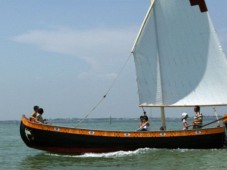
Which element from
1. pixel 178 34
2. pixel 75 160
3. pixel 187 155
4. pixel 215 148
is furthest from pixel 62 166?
pixel 178 34

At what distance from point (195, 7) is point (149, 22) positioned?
2668mm

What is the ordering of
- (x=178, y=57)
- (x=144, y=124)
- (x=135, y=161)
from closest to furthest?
(x=135, y=161) → (x=144, y=124) → (x=178, y=57)

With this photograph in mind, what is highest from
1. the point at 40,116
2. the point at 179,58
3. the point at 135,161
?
the point at 179,58

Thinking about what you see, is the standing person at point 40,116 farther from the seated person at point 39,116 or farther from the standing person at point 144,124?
the standing person at point 144,124

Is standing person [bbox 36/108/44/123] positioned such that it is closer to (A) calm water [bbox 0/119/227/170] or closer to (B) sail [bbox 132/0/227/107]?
(A) calm water [bbox 0/119/227/170]

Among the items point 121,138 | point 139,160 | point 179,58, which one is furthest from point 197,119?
point 139,160

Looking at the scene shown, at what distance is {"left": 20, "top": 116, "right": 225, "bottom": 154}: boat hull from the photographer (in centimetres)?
2417

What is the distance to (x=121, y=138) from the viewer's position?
79.4ft

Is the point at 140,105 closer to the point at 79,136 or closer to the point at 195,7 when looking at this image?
A: the point at 79,136

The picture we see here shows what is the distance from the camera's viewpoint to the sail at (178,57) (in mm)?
25984

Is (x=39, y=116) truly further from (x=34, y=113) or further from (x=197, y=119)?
(x=197, y=119)

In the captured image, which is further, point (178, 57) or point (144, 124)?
point (178, 57)

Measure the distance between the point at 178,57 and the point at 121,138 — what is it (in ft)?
19.0

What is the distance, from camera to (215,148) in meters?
24.5
